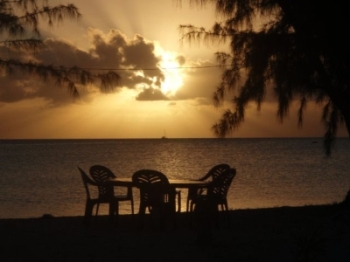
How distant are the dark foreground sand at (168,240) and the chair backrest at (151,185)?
0.45 m

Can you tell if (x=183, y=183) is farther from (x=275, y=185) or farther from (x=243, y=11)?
(x=275, y=185)

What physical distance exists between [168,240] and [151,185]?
98cm

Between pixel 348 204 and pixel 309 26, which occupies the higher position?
pixel 309 26

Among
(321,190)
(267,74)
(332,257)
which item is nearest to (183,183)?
(267,74)

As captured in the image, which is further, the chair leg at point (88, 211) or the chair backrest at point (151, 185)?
the chair leg at point (88, 211)

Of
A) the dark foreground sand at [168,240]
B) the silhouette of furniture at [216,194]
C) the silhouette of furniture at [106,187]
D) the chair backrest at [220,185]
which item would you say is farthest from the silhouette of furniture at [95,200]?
the chair backrest at [220,185]

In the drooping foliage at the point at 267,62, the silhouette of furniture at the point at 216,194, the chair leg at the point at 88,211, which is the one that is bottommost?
the chair leg at the point at 88,211

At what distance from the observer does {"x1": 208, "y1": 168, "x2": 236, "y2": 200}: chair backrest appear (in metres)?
9.38

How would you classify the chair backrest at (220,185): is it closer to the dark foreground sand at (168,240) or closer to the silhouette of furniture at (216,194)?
the silhouette of furniture at (216,194)

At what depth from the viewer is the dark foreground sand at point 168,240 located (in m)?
7.12

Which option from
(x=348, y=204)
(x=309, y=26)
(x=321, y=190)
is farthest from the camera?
(x=321, y=190)

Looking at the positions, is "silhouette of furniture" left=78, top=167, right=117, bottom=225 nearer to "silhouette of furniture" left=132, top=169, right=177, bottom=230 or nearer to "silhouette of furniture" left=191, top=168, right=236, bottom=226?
"silhouette of furniture" left=132, top=169, right=177, bottom=230

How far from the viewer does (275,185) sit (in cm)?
3203

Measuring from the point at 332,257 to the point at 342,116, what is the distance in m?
4.96
